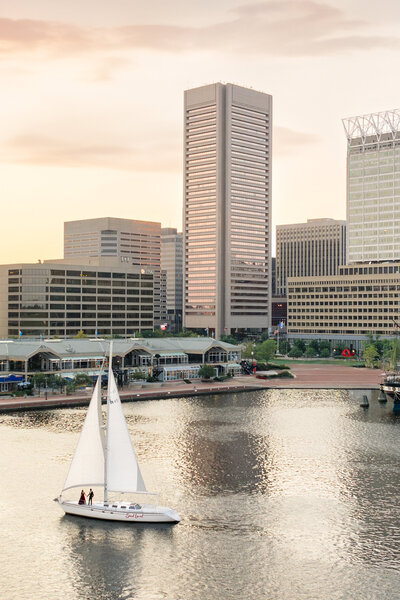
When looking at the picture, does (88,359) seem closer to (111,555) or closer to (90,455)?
(90,455)

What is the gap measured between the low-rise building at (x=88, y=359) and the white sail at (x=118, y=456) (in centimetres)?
9096

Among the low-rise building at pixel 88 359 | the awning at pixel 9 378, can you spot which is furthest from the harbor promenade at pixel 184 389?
the awning at pixel 9 378

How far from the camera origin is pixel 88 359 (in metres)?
177

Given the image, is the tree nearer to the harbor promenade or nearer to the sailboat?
the harbor promenade

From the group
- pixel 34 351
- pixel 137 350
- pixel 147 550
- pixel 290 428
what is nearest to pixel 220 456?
pixel 290 428

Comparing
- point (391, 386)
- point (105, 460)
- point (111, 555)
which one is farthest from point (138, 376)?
point (111, 555)

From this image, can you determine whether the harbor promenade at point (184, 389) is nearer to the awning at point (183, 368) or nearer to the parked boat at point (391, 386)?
the awning at point (183, 368)

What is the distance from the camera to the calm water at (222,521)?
191ft

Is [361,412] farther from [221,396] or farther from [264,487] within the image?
[264,487]

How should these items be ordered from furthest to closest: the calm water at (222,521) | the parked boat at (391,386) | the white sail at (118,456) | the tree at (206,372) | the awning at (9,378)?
the tree at (206,372) → the awning at (9,378) → the parked boat at (391,386) → the white sail at (118,456) → the calm water at (222,521)

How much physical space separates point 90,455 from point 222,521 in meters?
14.6

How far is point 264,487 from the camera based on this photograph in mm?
84312

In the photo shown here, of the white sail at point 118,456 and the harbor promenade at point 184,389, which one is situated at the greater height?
the white sail at point 118,456

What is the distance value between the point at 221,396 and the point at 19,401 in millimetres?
44286
